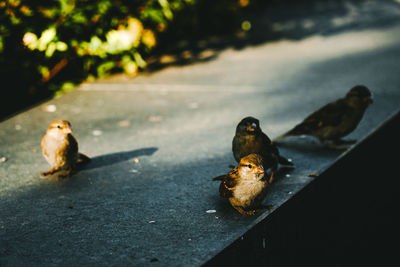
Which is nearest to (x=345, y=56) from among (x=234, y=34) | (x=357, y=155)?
(x=234, y=34)

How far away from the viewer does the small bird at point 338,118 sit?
4320 millimetres

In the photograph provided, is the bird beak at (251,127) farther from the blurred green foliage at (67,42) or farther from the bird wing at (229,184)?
the blurred green foliage at (67,42)

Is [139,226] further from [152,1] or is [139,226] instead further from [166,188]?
[152,1]

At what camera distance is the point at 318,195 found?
3.76 metres

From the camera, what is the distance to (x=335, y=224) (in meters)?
3.57

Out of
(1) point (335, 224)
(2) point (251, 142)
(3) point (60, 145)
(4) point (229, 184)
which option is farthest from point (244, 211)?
(3) point (60, 145)

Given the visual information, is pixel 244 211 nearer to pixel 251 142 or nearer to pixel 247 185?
pixel 247 185

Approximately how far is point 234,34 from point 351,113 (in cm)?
743

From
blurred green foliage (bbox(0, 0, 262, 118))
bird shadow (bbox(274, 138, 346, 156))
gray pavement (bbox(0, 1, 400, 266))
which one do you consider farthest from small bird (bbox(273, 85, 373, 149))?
blurred green foliage (bbox(0, 0, 262, 118))

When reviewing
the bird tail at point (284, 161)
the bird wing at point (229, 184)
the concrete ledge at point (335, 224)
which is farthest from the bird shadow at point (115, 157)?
the concrete ledge at point (335, 224)

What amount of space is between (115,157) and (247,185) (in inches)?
73.3

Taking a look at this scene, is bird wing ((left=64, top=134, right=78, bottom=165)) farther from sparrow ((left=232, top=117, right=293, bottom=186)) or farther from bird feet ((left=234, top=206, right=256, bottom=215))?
bird feet ((left=234, top=206, right=256, bottom=215))

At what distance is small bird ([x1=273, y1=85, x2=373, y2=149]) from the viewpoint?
432 cm

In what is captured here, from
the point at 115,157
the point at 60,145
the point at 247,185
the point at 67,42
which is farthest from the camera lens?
the point at 67,42
